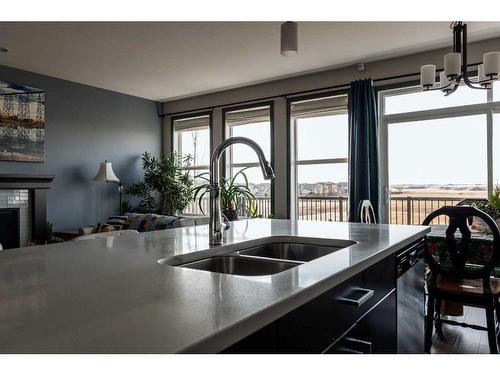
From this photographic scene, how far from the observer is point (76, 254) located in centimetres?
126

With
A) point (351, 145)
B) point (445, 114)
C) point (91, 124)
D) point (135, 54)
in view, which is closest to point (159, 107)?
point (91, 124)

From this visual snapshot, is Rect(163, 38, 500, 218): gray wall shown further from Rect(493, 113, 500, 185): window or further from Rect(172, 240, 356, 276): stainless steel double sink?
Rect(172, 240, 356, 276): stainless steel double sink

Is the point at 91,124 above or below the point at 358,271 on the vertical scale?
above

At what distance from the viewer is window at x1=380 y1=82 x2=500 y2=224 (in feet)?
13.3

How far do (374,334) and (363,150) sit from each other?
348cm

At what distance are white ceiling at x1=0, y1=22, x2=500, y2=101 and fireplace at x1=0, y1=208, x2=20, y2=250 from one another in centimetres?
183

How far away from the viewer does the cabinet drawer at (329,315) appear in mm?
783

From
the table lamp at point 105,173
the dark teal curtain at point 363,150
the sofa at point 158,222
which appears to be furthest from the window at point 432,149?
the table lamp at point 105,173

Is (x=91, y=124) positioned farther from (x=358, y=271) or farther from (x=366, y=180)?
(x=358, y=271)

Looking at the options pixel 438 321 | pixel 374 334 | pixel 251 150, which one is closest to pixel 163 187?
pixel 251 150

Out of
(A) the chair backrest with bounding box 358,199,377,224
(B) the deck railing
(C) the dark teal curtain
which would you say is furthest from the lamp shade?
(A) the chair backrest with bounding box 358,199,377,224

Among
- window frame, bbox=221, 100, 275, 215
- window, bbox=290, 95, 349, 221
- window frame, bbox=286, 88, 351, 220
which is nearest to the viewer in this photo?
window, bbox=290, 95, 349, 221

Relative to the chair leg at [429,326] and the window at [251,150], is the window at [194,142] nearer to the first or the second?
the window at [251,150]
